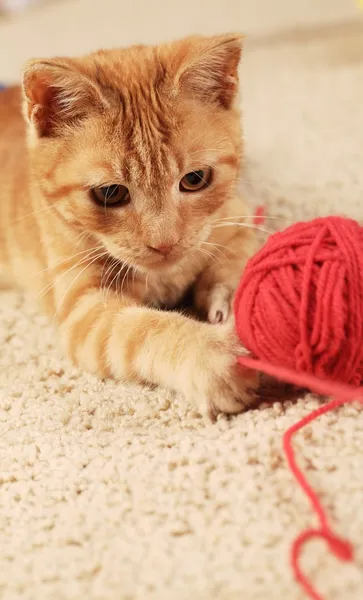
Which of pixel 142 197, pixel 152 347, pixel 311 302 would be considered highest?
pixel 142 197

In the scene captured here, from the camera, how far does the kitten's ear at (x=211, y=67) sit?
112 cm

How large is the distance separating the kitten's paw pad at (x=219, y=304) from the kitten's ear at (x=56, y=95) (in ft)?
1.54

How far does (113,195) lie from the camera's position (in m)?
1.13

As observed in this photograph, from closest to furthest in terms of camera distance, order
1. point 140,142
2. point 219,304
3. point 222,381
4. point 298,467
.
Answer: point 298,467 < point 222,381 < point 140,142 < point 219,304

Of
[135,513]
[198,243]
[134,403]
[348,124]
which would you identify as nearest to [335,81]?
[348,124]

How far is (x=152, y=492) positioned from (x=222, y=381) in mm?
216

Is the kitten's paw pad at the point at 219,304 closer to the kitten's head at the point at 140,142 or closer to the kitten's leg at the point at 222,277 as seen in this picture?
the kitten's leg at the point at 222,277

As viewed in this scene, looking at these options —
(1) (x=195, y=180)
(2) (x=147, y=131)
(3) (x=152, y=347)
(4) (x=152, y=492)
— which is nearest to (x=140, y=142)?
(2) (x=147, y=131)

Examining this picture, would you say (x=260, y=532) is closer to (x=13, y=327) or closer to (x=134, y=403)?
(x=134, y=403)

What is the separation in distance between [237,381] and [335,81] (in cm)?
228

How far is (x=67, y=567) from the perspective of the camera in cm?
78

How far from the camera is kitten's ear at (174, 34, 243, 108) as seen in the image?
3.68 ft

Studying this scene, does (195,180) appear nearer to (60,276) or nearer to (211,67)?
(211,67)

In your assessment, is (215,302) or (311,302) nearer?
(311,302)
